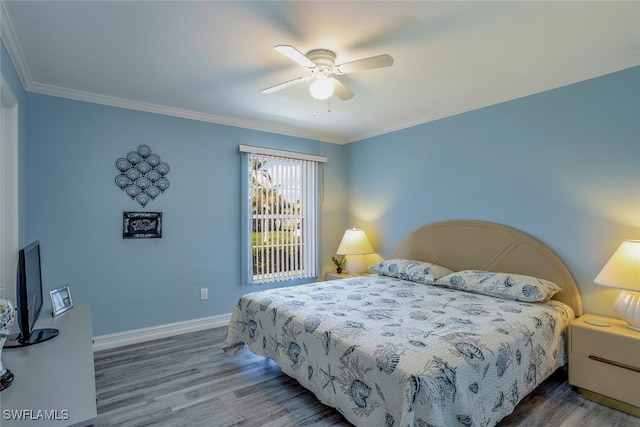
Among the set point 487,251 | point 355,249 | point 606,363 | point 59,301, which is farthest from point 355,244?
point 59,301

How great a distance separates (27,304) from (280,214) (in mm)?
2889

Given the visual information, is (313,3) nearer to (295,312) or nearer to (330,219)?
(295,312)

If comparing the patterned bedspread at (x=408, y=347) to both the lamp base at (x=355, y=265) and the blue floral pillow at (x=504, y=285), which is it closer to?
the blue floral pillow at (x=504, y=285)

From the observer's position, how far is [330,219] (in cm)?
485

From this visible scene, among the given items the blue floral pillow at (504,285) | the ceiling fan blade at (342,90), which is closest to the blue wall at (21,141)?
the ceiling fan blade at (342,90)

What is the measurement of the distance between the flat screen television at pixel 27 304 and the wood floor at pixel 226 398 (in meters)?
0.70

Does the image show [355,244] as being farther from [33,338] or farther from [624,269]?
[33,338]

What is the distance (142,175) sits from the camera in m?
3.37

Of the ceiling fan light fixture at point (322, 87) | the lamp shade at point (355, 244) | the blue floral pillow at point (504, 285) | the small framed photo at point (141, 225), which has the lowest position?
the blue floral pillow at point (504, 285)

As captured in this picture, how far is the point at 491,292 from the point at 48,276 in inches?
155

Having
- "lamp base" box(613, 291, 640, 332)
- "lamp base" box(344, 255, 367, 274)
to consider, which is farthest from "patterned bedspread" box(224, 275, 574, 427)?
"lamp base" box(344, 255, 367, 274)

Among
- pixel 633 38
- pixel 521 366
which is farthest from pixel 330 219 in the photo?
pixel 633 38

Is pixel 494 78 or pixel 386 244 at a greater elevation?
pixel 494 78

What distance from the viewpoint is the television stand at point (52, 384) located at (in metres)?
1.04
